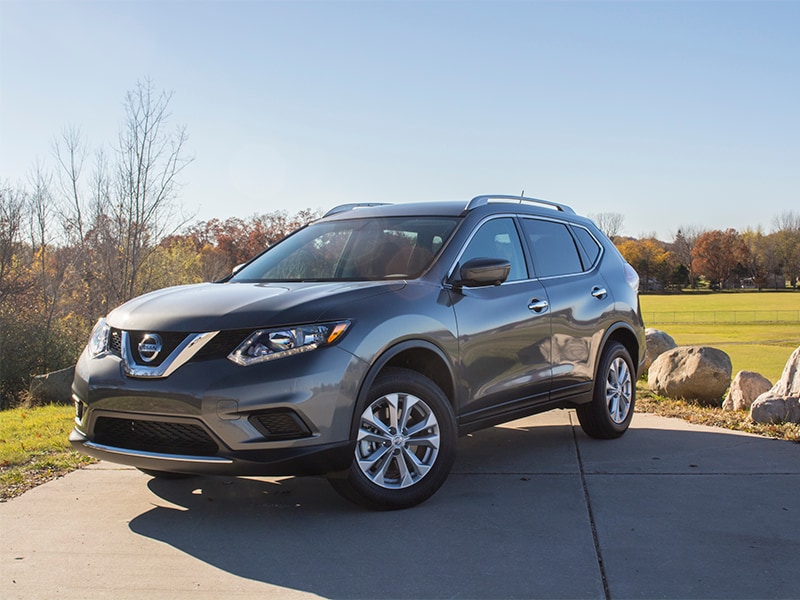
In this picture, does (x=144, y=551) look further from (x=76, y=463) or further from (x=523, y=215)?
(x=523, y=215)

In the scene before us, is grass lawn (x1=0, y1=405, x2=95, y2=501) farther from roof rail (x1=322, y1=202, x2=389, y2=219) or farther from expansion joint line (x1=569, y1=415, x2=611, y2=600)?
expansion joint line (x1=569, y1=415, x2=611, y2=600)

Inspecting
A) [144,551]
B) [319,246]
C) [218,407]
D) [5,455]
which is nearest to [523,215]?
[319,246]

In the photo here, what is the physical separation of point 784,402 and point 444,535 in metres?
4.74

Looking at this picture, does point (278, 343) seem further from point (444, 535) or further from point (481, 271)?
point (481, 271)

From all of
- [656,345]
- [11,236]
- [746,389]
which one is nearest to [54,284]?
[11,236]

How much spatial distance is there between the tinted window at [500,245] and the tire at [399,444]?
114 centimetres

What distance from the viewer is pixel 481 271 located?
16.9 ft

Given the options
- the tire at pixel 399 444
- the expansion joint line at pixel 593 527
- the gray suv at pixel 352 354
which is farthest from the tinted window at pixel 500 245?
the expansion joint line at pixel 593 527

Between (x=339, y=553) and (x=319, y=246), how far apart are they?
8.43 feet

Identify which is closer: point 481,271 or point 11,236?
point 481,271

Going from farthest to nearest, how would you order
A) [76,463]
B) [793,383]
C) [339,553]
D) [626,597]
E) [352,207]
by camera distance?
[793,383], [352,207], [76,463], [339,553], [626,597]

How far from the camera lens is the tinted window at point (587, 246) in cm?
701

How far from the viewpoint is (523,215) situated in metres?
6.38

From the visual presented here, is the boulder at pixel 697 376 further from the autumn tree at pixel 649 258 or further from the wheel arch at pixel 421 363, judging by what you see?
the autumn tree at pixel 649 258
